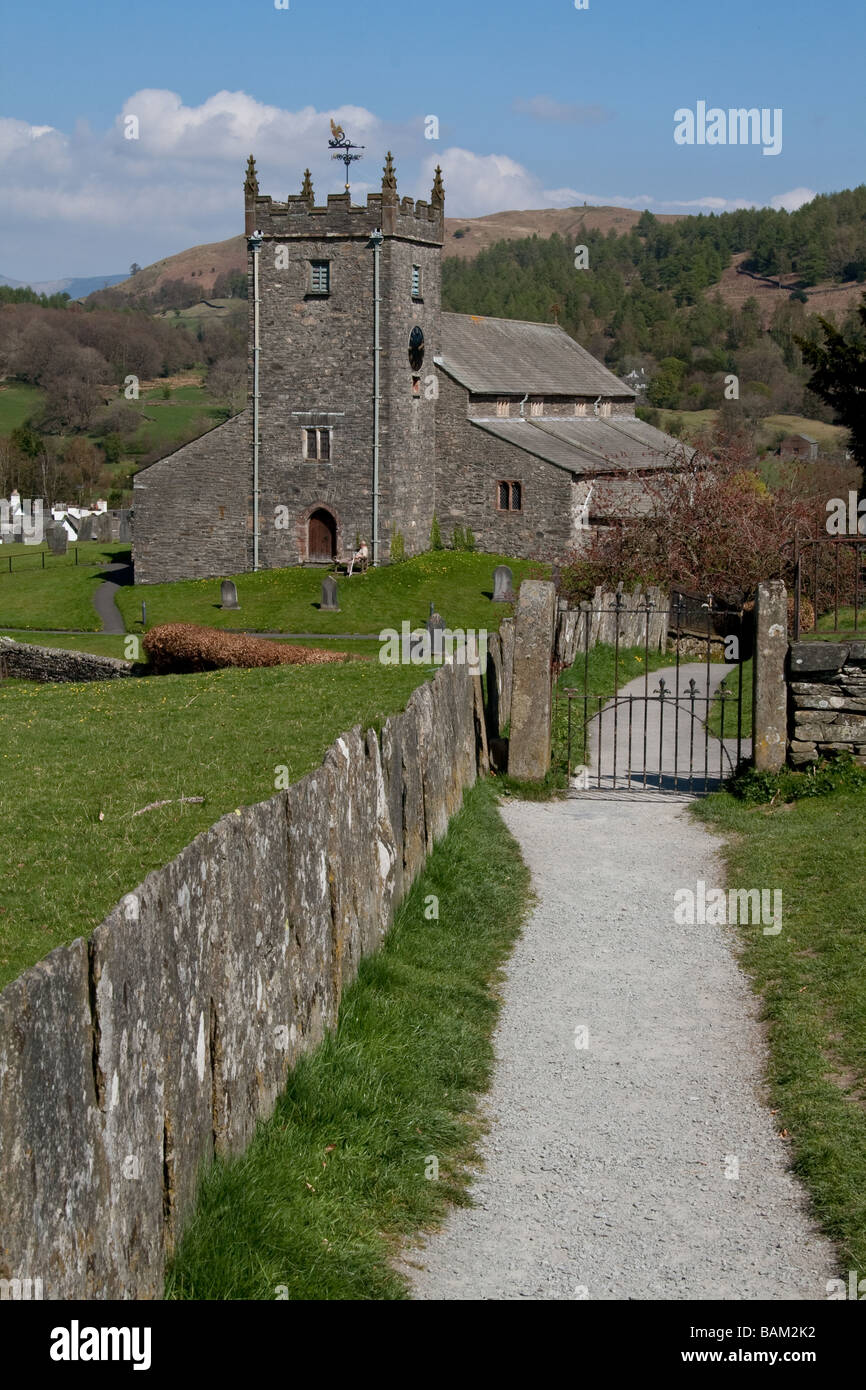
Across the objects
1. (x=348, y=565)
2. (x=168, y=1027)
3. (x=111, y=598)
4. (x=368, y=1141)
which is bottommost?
(x=368, y=1141)

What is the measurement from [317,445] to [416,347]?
4.96 m

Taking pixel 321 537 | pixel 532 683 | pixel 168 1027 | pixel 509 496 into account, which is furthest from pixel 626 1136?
pixel 509 496

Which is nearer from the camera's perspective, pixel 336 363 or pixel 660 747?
pixel 660 747

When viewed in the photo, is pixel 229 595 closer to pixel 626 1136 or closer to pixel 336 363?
pixel 336 363

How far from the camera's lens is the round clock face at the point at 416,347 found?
156 feet

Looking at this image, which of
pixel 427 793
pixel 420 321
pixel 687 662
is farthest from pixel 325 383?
pixel 427 793

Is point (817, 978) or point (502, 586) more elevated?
point (502, 586)

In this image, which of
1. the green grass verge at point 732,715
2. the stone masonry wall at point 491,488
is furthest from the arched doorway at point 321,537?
the green grass verge at point 732,715

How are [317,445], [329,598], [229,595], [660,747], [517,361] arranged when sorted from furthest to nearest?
[517,361], [317,445], [229,595], [329,598], [660,747]

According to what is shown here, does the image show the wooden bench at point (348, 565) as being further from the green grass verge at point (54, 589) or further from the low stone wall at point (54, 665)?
the low stone wall at point (54, 665)

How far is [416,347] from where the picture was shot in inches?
1892

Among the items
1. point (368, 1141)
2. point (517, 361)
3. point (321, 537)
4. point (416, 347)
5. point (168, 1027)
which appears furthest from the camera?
point (517, 361)
